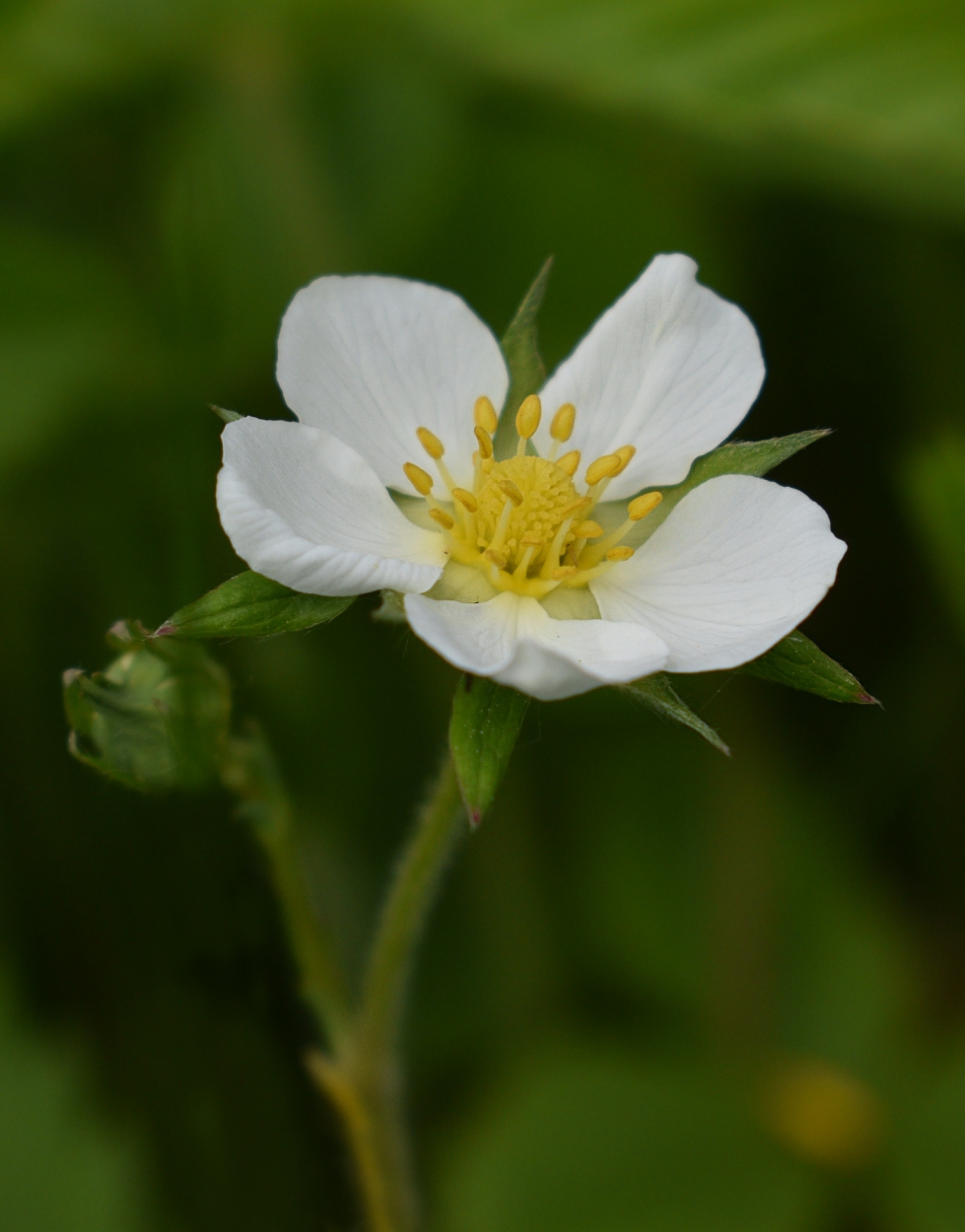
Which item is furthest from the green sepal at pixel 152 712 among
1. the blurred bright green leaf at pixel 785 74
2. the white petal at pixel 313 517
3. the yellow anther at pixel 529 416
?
the blurred bright green leaf at pixel 785 74

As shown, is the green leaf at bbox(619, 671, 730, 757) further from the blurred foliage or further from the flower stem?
the blurred foliage

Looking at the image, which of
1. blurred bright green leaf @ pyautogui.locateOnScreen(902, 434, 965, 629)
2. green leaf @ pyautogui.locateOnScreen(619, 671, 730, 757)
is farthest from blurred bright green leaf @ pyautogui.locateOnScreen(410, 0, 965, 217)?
green leaf @ pyautogui.locateOnScreen(619, 671, 730, 757)

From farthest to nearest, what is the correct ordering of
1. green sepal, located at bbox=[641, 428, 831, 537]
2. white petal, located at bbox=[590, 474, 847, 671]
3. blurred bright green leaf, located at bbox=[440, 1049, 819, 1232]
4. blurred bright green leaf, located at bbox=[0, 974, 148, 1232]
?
blurred bright green leaf, located at bbox=[440, 1049, 819, 1232]
blurred bright green leaf, located at bbox=[0, 974, 148, 1232]
green sepal, located at bbox=[641, 428, 831, 537]
white petal, located at bbox=[590, 474, 847, 671]

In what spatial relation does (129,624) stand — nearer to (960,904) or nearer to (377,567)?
(377,567)

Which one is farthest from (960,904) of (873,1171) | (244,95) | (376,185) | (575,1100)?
(244,95)

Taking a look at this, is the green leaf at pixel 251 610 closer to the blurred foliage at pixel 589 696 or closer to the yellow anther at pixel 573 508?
the yellow anther at pixel 573 508

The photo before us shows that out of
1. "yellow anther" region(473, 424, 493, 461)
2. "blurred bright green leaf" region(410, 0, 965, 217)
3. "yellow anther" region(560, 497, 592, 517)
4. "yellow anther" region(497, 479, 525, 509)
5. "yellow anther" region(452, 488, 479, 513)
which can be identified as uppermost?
"blurred bright green leaf" region(410, 0, 965, 217)
